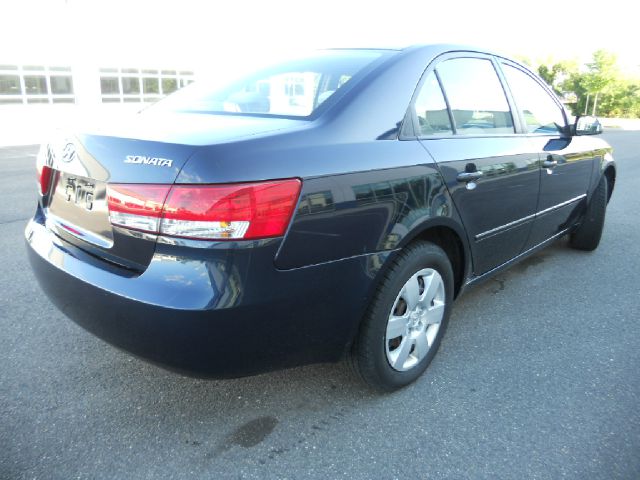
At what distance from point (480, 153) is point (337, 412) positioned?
4.79 ft

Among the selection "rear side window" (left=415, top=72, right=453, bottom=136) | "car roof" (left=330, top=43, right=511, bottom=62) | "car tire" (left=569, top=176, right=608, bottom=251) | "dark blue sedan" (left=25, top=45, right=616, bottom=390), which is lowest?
"car tire" (left=569, top=176, right=608, bottom=251)

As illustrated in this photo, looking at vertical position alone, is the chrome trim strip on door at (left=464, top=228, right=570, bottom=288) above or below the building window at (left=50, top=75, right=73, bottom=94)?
below

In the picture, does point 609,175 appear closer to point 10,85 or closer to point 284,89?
point 284,89

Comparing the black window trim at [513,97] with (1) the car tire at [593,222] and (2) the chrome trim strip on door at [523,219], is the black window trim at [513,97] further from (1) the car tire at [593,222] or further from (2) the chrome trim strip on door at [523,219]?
(1) the car tire at [593,222]

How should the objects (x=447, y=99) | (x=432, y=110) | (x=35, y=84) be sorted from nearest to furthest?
(x=432, y=110) → (x=447, y=99) → (x=35, y=84)

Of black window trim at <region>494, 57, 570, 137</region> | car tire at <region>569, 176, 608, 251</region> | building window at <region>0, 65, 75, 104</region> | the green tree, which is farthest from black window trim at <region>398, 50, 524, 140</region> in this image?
the green tree

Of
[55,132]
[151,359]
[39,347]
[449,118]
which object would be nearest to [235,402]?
[151,359]

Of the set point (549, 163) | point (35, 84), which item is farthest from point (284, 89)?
point (35, 84)

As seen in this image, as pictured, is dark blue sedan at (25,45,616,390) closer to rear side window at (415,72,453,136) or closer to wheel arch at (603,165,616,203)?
rear side window at (415,72,453,136)

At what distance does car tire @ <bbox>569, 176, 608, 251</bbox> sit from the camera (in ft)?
14.5

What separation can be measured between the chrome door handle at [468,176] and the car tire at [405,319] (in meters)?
0.35

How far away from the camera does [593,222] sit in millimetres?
4492

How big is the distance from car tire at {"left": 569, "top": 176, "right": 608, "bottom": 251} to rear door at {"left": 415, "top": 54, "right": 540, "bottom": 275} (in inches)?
58.2

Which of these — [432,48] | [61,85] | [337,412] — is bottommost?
[337,412]
